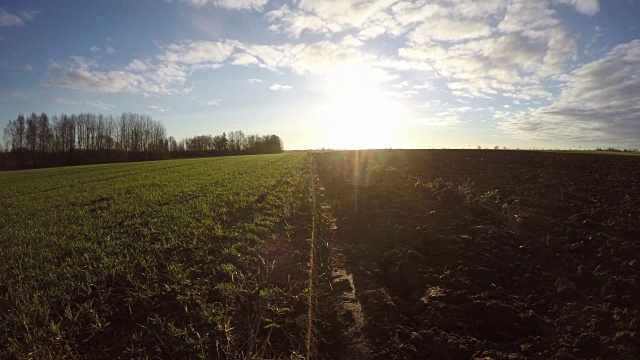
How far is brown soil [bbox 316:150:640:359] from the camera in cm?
446

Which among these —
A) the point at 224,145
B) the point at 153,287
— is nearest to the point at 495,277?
the point at 153,287

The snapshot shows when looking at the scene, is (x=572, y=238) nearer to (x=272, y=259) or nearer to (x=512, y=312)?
(x=512, y=312)

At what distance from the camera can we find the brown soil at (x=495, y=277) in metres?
4.46

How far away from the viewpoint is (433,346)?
4488 mm

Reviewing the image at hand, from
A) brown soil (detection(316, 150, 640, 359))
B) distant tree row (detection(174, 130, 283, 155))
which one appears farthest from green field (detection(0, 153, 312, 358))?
distant tree row (detection(174, 130, 283, 155))

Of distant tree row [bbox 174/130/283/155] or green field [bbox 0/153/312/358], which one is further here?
distant tree row [bbox 174/130/283/155]

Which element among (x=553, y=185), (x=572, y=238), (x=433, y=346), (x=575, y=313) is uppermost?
(x=553, y=185)

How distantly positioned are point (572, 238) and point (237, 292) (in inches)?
297

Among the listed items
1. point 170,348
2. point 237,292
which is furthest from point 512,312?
point 170,348

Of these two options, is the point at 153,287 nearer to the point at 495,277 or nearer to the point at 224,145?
the point at 495,277

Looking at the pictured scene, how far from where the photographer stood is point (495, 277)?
20.6 ft

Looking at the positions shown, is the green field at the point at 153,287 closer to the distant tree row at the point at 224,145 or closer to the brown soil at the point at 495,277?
the brown soil at the point at 495,277

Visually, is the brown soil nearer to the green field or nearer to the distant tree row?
the green field

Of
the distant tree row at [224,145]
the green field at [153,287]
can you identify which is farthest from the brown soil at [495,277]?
the distant tree row at [224,145]
